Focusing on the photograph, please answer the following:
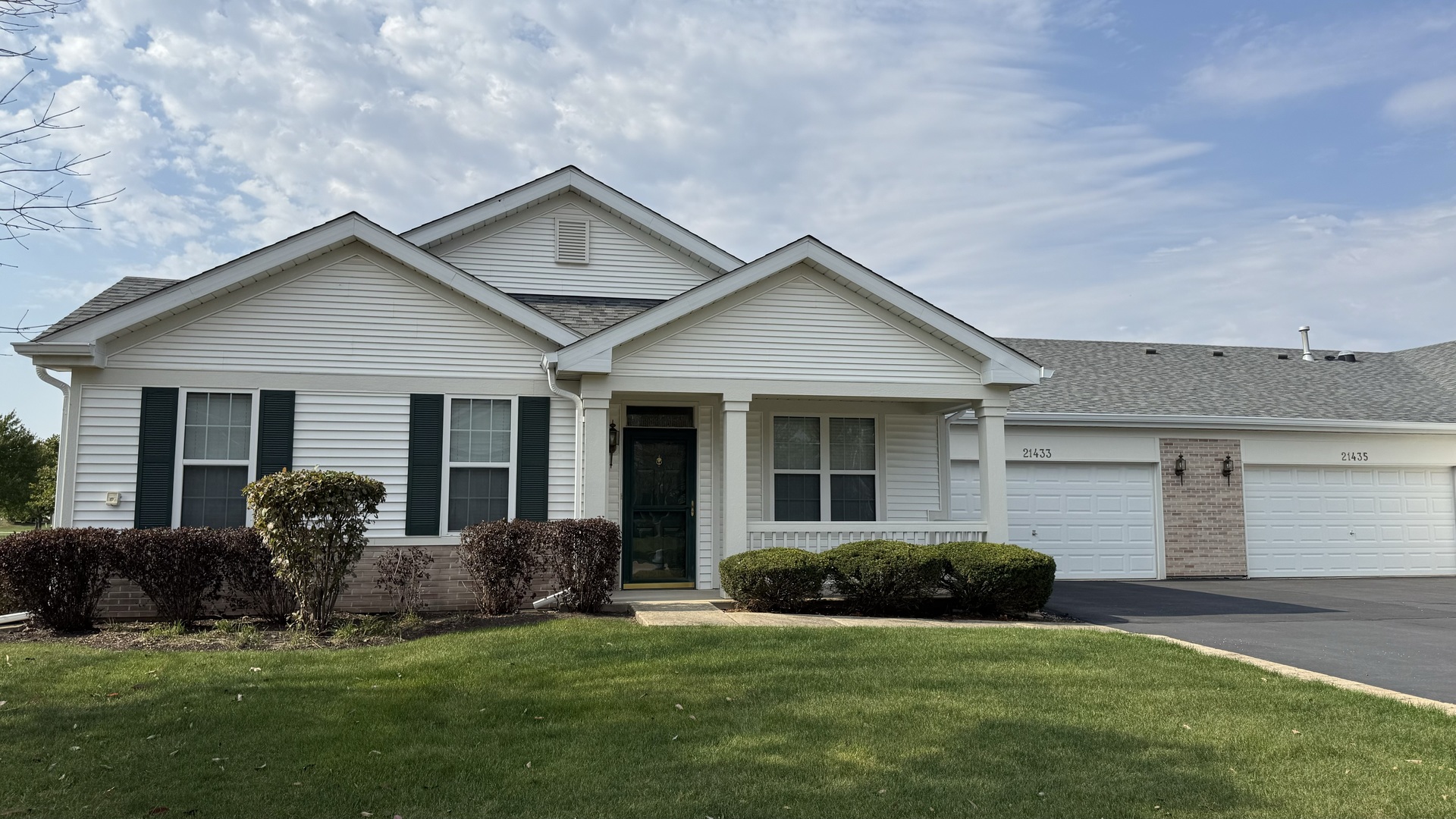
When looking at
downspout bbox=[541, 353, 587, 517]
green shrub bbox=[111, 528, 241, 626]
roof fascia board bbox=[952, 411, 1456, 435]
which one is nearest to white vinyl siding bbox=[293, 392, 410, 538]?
green shrub bbox=[111, 528, 241, 626]

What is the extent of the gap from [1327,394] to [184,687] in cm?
2012

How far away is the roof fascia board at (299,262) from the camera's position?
32.8 feet

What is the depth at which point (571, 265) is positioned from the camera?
1393 centimetres

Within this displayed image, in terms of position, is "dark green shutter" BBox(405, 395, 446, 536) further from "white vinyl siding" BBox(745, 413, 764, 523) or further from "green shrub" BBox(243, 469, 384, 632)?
"white vinyl siding" BBox(745, 413, 764, 523)

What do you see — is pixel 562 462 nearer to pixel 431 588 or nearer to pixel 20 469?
pixel 431 588

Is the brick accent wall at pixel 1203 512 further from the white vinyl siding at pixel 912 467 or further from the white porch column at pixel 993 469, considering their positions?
the white porch column at pixel 993 469

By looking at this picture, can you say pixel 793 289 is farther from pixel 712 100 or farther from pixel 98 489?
pixel 98 489

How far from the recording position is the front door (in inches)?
494

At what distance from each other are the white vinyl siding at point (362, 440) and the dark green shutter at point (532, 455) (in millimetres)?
1275

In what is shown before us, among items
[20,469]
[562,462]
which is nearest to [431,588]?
[562,462]

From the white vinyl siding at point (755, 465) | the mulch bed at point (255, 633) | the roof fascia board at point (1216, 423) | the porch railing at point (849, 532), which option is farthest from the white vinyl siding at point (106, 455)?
the roof fascia board at point (1216, 423)

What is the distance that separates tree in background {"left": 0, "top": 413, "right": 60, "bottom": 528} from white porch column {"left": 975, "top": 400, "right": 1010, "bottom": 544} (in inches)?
1640

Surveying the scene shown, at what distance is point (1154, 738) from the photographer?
546cm

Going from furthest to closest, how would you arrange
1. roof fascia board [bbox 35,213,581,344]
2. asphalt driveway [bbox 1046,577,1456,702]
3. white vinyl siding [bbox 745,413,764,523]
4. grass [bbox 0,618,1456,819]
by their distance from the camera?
white vinyl siding [bbox 745,413,764,523] → roof fascia board [bbox 35,213,581,344] → asphalt driveway [bbox 1046,577,1456,702] → grass [bbox 0,618,1456,819]
